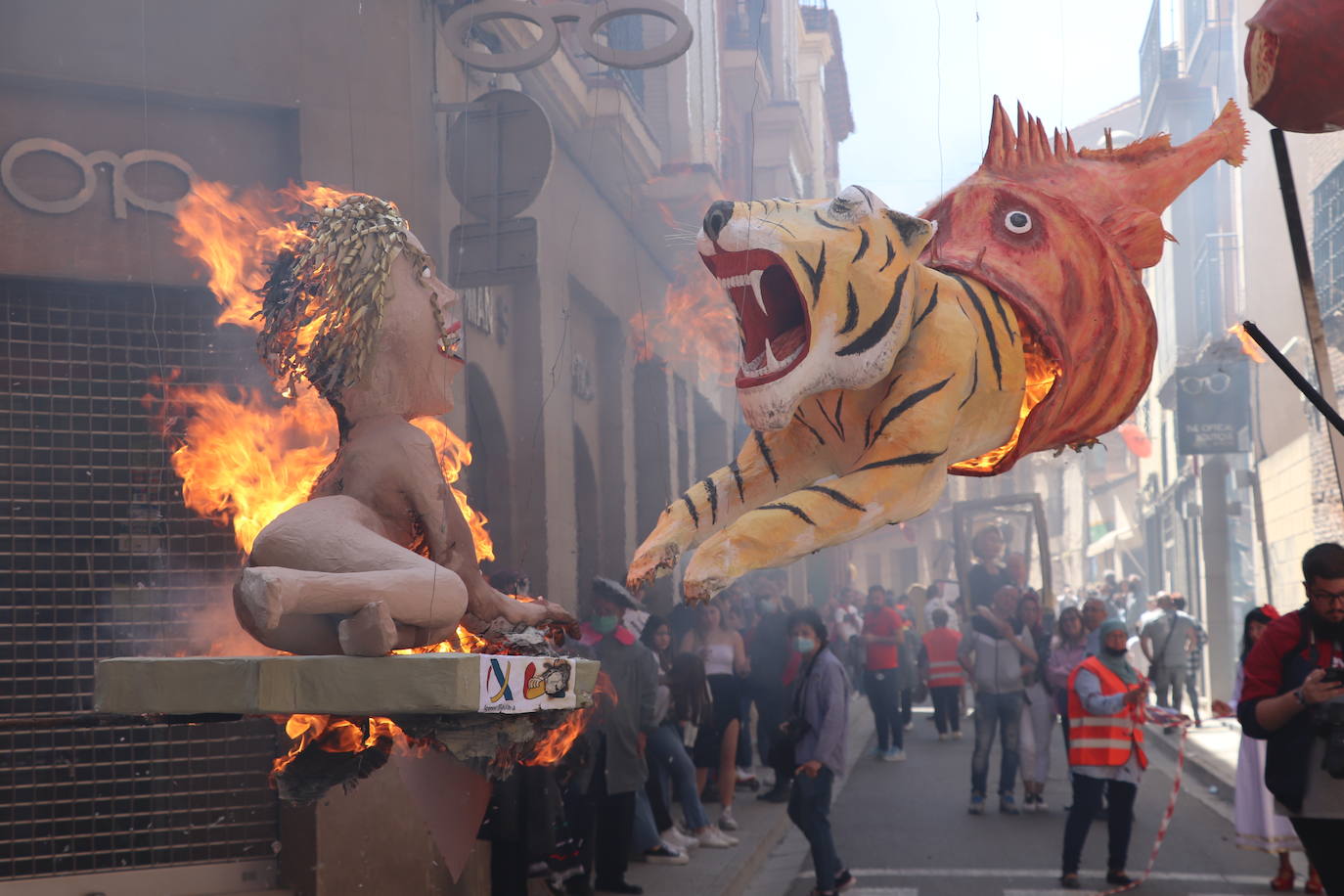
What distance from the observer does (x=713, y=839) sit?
33.8 feet

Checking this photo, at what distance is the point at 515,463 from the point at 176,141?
12.3 feet

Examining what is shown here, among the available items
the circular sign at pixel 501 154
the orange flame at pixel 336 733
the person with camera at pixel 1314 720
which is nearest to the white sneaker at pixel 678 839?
the circular sign at pixel 501 154

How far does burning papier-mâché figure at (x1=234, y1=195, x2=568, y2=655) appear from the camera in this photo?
12.4 ft

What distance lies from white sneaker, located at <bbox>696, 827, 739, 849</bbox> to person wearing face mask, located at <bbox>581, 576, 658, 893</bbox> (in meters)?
1.64

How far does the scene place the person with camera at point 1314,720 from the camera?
4.58 metres

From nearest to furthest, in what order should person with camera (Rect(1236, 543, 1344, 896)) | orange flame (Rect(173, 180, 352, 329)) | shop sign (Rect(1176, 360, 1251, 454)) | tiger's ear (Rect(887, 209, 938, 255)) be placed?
tiger's ear (Rect(887, 209, 938, 255)) < person with camera (Rect(1236, 543, 1344, 896)) < orange flame (Rect(173, 180, 352, 329)) < shop sign (Rect(1176, 360, 1251, 454))

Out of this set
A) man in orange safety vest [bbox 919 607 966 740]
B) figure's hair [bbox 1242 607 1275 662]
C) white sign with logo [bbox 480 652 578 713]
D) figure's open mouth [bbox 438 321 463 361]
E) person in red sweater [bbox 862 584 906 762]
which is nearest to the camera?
white sign with logo [bbox 480 652 578 713]

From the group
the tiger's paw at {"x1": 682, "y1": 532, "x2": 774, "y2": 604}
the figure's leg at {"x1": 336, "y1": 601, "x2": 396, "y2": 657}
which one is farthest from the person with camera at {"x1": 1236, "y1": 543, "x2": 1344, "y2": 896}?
the figure's leg at {"x1": 336, "y1": 601, "x2": 396, "y2": 657}

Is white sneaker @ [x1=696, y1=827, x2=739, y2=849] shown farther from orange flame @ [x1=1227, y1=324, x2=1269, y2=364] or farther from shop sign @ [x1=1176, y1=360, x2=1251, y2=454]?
shop sign @ [x1=1176, y1=360, x2=1251, y2=454]

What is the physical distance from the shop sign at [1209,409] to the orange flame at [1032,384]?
754 inches

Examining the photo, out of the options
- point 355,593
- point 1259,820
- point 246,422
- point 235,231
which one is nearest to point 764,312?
point 355,593

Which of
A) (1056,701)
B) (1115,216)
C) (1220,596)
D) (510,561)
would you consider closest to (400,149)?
(510,561)

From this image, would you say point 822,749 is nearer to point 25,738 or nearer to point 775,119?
point 25,738

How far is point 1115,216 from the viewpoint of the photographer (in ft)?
14.1
